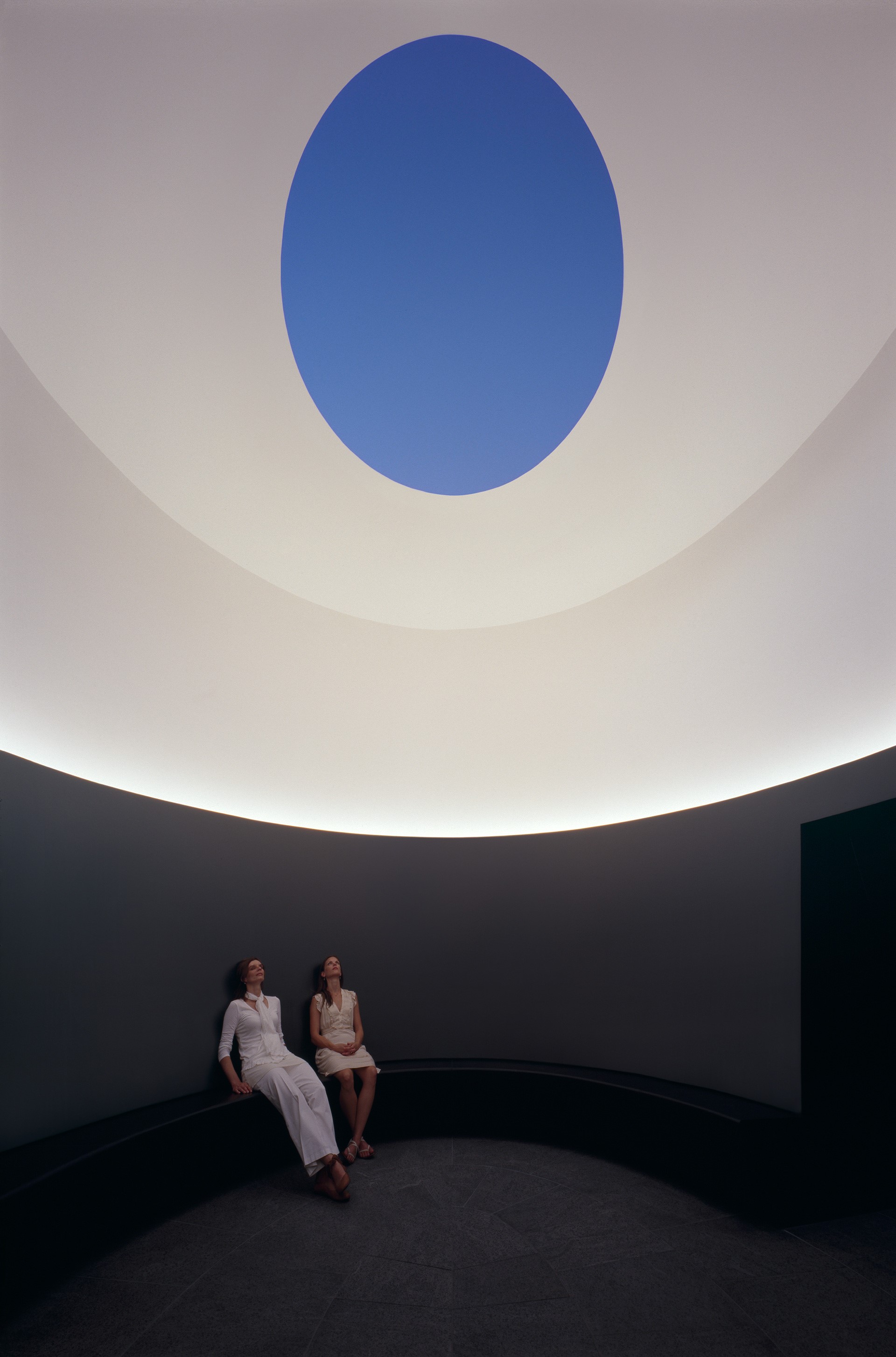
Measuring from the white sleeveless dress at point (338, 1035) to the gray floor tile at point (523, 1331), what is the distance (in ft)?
7.96

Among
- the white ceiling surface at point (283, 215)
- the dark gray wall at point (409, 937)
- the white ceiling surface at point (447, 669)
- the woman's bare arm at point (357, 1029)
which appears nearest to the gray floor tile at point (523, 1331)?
the dark gray wall at point (409, 937)

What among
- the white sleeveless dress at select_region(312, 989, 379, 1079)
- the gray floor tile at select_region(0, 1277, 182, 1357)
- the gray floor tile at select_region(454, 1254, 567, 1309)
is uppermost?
the white sleeveless dress at select_region(312, 989, 379, 1079)

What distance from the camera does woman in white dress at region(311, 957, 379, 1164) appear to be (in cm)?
515

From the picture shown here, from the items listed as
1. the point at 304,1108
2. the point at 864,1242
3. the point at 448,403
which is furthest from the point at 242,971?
the point at 448,403

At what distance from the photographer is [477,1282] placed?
3.29 m

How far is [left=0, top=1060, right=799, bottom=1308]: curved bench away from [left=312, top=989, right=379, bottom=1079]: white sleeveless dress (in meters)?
0.16

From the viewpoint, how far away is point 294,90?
4.63 m

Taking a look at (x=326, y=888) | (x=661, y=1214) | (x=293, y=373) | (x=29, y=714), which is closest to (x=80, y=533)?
(x=29, y=714)

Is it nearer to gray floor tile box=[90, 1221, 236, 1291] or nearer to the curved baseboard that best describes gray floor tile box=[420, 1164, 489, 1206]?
the curved baseboard

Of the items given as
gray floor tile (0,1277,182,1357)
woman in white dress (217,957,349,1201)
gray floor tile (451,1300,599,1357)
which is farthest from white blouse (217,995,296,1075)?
gray floor tile (451,1300,599,1357)

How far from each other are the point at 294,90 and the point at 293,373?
1.80 m

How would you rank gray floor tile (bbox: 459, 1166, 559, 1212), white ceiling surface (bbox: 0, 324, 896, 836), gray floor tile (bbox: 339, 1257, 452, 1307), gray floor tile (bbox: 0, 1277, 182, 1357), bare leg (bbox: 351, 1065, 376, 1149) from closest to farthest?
gray floor tile (bbox: 0, 1277, 182, 1357), gray floor tile (bbox: 339, 1257, 452, 1307), gray floor tile (bbox: 459, 1166, 559, 1212), white ceiling surface (bbox: 0, 324, 896, 836), bare leg (bbox: 351, 1065, 376, 1149)

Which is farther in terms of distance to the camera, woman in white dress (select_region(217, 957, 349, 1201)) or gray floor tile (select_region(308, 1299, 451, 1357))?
woman in white dress (select_region(217, 957, 349, 1201))

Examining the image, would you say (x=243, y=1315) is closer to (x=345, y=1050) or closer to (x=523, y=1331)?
(x=523, y=1331)
